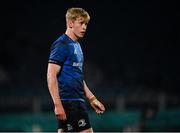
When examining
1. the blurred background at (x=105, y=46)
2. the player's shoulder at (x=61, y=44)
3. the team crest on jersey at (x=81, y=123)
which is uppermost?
the player's shoulder at (x=61, y=44)

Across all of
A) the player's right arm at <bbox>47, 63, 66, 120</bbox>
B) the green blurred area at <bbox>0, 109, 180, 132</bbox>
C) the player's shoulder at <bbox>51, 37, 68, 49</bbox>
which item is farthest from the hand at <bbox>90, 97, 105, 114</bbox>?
the green blurred area at <bbox>0, 109, 180, 132</bbox>

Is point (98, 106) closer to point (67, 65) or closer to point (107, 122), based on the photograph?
point (67, 65)

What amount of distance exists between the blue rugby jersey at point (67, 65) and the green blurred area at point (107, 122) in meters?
5.79

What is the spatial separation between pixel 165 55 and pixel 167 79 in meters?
0.56

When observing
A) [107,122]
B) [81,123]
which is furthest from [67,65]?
[107,122]

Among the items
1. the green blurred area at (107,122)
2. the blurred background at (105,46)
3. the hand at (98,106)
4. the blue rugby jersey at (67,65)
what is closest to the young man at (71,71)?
the blue rugby jersey at (67,65)

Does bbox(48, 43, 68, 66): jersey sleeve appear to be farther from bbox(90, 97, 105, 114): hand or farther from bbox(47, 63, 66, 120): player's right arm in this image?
bbox(90, 97, 105, 114): hand

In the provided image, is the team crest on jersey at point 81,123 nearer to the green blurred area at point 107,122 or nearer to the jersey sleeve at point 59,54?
the jersey sleeve at point 59,54

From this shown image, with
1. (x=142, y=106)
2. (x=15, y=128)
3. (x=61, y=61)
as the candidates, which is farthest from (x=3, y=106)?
(x=61, y=61)

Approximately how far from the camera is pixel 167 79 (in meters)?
10.6

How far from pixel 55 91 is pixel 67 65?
247mm

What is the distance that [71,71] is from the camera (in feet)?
11.9

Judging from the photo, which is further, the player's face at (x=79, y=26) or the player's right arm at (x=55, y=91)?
the player's face at (x=79, y=26)

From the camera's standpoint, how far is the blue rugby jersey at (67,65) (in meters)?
3.57
